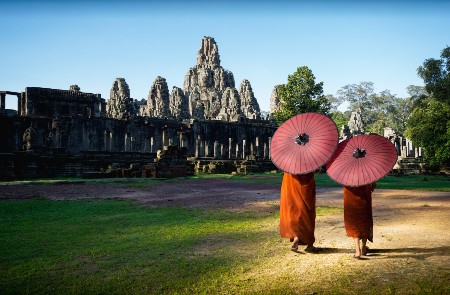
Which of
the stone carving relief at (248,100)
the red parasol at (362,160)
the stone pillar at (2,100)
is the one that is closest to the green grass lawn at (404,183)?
the red parasol at (362,160)

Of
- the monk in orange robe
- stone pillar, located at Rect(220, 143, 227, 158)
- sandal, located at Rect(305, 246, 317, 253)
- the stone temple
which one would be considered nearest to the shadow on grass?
the monk in orange robe

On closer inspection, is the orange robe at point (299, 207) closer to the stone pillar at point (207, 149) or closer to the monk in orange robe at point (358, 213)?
the monk in orange robe at point (358, 213)

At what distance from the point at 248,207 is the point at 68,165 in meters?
18.3

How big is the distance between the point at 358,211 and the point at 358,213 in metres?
0.03

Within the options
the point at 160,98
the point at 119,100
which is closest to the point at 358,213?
the point at 119,100

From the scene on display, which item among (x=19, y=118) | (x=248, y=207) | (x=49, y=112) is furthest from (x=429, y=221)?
(x=49, y=112)

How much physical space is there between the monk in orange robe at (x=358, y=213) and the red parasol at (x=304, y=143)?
61 centimetres

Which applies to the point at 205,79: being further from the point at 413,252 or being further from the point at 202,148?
the point at 413,252

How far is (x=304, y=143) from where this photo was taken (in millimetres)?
4691

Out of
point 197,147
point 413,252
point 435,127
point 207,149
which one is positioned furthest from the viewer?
point 207,149

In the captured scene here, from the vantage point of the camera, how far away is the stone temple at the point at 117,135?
23016 millimetres

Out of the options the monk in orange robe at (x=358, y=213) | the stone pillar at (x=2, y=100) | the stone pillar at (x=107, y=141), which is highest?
the stone pillar at (x=2, y=100)

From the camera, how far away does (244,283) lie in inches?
132

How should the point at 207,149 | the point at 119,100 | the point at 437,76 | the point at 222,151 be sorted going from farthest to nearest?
the point at 119,100, the point at 222,151, the point at 207,149, the point at 437,76
